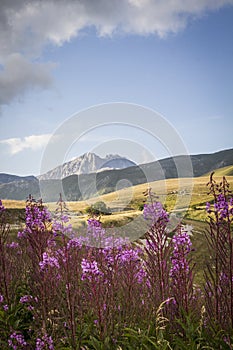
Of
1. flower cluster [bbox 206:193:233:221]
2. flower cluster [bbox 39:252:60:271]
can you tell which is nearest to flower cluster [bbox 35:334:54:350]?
flower cluster [bbox 39:252:60:271]

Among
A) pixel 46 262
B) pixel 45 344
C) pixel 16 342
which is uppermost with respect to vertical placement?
pixel 46 262

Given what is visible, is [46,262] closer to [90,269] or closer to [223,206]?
[90,269]

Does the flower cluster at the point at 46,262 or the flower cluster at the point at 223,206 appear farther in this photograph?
the flower cluster at the point at 46,262

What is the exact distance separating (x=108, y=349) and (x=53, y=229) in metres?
2.97

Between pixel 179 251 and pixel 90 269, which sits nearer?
pixel 90 269

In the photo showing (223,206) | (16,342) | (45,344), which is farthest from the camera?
(16,342)

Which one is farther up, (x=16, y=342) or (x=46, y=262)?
(x=46, y=262)

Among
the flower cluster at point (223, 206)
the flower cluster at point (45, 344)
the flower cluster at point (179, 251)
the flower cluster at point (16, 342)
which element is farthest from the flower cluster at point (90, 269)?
the flower cluster at point (16, 342)

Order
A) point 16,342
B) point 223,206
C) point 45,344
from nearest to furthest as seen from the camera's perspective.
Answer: point 223,206 < point 45,344 < point 16,342

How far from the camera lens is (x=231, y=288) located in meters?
4.30

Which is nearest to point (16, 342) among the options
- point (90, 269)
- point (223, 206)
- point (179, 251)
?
point (90, 269)

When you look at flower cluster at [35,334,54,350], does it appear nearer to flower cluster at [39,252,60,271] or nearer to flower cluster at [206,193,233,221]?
flower cluster at [39,252,60,271]

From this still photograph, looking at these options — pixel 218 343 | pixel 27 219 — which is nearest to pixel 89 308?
pixel 27 219

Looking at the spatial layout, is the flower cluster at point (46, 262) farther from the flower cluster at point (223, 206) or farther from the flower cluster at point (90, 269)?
the flower cluster at point (223, 206)
